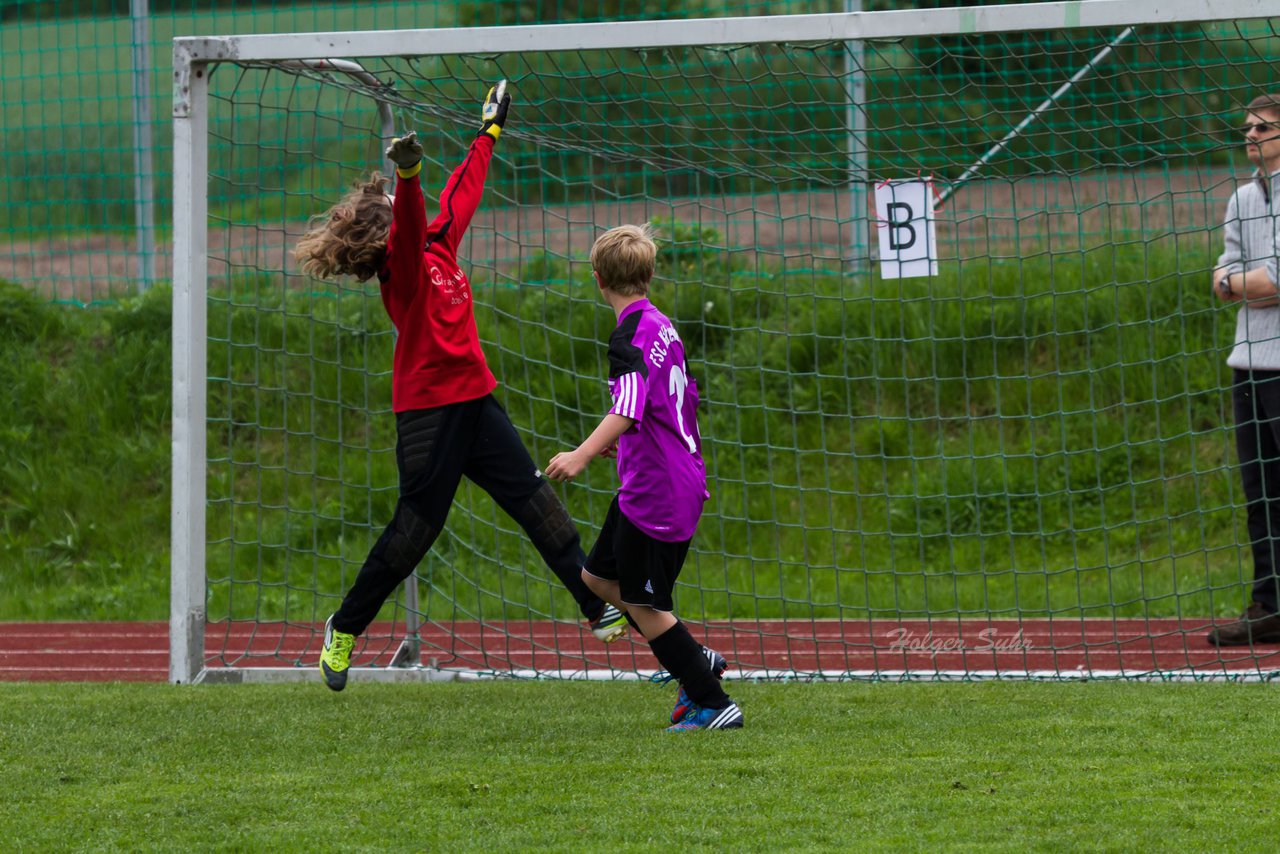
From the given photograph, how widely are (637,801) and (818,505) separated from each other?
220 inches

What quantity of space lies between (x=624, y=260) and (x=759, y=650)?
283 centimetres

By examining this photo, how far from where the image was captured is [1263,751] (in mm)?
4000

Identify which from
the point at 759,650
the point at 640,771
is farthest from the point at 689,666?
the point at 759,650

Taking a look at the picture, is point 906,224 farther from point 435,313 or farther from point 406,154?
point 406,154

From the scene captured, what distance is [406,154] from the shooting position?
4.57m

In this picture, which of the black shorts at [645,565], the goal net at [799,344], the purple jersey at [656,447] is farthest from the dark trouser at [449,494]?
the goal net at [799,344]

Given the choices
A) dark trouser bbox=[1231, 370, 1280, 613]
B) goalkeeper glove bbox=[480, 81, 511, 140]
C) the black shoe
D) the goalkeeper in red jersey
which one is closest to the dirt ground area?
dark trouser bbox=[1231, 370, 1280, 613]

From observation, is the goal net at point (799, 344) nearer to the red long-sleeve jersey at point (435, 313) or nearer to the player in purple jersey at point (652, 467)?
the red long-sleeve jersey at point (435, 313)

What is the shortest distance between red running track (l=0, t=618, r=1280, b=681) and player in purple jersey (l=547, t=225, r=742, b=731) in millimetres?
1307

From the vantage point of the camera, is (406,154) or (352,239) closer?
(406,154)

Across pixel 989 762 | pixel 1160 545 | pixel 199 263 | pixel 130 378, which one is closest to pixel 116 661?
pixel 199 263

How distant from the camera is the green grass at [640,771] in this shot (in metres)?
3.35

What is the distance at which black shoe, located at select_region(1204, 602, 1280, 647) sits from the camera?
620 centimetres

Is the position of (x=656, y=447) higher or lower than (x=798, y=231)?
lower
